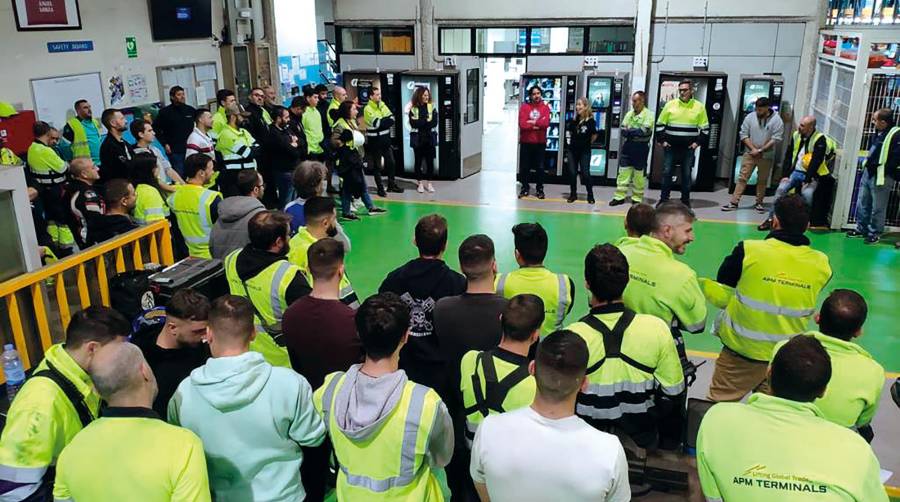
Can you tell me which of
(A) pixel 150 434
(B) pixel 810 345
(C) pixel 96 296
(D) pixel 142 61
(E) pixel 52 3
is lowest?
(C) pixel 96 296

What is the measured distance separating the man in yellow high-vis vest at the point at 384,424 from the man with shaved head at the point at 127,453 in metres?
0.51

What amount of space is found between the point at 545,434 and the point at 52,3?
904 cm

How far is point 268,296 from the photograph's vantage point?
3803 mm

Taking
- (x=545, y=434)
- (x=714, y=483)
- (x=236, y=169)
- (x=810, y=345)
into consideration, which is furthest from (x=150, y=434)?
(x=236, y=169)

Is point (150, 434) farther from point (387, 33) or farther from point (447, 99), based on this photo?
point (387, 33)

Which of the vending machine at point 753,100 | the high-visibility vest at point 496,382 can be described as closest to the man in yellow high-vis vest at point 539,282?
the high-visibility vest at point 496,382

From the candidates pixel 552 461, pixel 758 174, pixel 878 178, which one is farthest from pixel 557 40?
pixel 552 461

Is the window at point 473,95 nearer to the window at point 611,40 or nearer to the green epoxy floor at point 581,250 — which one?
the window at point 611,40

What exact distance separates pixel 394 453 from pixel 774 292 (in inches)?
99.9

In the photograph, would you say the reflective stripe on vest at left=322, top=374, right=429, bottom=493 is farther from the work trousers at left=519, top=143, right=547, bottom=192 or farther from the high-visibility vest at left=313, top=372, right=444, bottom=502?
the work trousers at left=519, top=143, right=547, bottom=192

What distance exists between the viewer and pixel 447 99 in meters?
11.5

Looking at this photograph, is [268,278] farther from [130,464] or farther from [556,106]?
[556,106]

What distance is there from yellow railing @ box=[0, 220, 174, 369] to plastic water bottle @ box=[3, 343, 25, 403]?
12 centimetres

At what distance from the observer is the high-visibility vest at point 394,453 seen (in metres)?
2.43
